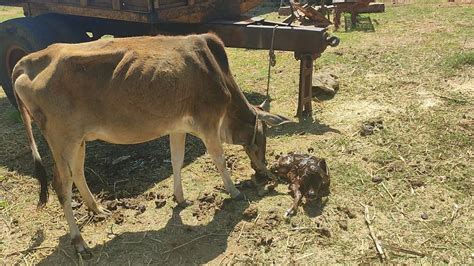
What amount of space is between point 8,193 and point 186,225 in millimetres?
2399

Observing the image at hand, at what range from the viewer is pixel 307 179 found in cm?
495

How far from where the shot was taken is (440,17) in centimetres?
1254

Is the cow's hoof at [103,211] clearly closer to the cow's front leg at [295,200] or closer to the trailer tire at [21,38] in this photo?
the cow's front leg at [295,200]

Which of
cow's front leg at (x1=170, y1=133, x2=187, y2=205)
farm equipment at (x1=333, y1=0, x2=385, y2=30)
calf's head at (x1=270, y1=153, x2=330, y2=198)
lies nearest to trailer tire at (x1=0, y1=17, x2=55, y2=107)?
cow's front leg at (x1=170, y1=133, x2=187, y2=205)

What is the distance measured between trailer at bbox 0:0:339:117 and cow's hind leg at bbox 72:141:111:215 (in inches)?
89.3

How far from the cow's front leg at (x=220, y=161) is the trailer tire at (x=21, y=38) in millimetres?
3463

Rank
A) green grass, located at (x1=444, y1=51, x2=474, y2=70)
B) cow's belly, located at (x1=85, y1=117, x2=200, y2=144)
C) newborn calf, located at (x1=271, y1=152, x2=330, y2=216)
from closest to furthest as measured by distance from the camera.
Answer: cow's belly, located at (x1=85, y1=117, x2=200, y2=144)
newborn calf, located at (x1=271, y1=152, x2=330, y2=216)
green grass, located at (x1=444, y1=51, x2=474, y2=70)

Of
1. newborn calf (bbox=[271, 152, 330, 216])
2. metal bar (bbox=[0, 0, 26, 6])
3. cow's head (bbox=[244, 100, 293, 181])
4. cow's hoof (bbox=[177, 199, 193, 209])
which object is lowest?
cow's hoof (bbox=[177, 199, 193, 209])

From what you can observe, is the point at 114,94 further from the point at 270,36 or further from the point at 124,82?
the point at 270,36

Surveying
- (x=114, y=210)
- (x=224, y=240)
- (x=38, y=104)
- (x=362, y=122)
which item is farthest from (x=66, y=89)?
(x=362, y=122)

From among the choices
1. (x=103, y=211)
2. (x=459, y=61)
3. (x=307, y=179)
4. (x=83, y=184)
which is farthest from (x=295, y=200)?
(x=459, y=61)

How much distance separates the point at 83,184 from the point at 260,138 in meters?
2.05

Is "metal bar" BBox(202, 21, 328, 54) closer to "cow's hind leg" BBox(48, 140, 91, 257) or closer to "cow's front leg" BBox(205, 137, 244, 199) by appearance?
"cow's front leg" BBox(205, 137, 244, 199)

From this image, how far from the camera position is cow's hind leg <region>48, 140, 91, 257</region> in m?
4.16
